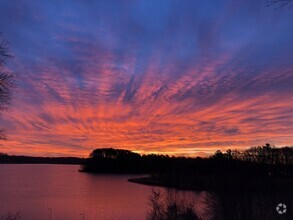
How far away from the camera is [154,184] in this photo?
99875mm

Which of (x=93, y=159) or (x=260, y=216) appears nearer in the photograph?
(x=260, y=216)

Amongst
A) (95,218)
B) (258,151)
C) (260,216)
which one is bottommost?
(95,218)

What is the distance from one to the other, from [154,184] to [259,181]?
229 feet

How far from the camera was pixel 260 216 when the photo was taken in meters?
24.3

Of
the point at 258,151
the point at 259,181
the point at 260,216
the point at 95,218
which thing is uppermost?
the point at 258,151

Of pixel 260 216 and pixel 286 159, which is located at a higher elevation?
pixel 286 159

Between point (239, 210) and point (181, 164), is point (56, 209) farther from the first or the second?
point (181, 164)

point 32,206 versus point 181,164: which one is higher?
point 181,164

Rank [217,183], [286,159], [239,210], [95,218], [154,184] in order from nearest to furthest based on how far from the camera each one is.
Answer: [239,210], [217,183], [95,218], [154,184], [286,159]

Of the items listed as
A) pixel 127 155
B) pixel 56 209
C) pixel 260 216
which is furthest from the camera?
pixel 127 155

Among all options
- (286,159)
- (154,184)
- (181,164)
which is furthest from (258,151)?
(154,184)

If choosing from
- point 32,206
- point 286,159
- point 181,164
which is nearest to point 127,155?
point 181,164

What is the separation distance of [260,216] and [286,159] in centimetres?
8891

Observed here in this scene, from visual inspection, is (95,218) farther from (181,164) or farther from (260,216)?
(181,164)
